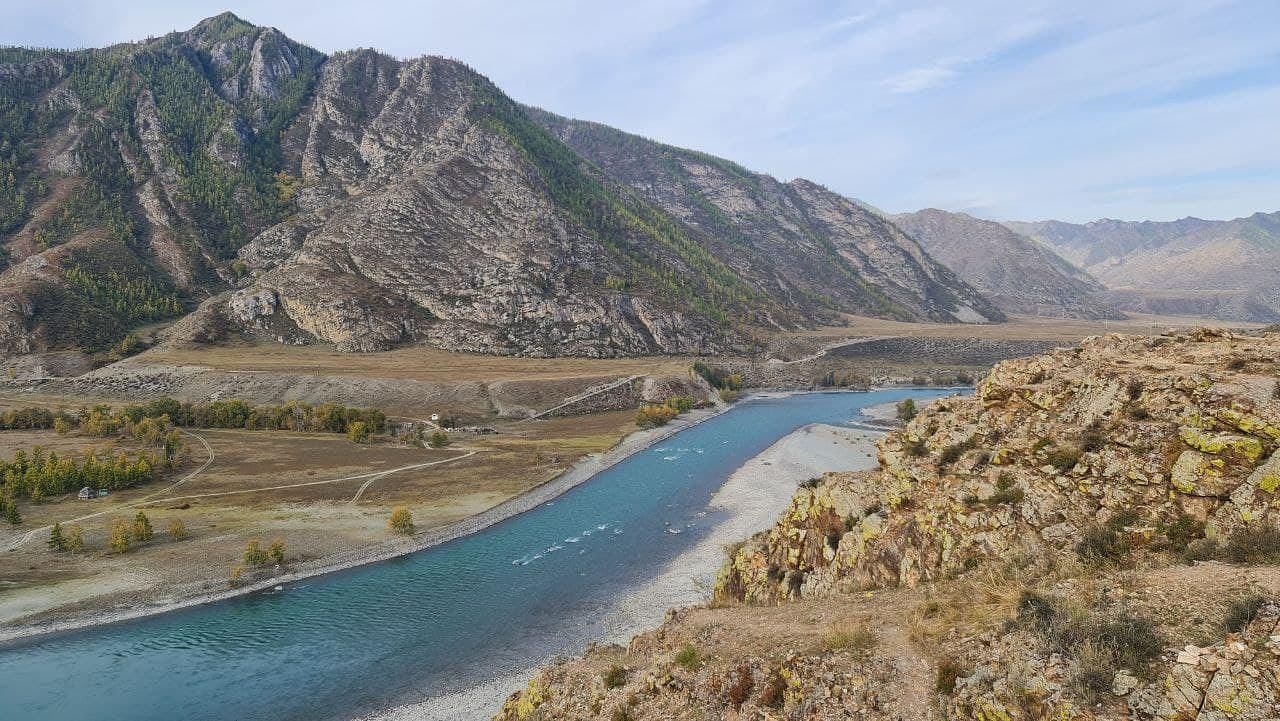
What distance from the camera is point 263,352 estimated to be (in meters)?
154

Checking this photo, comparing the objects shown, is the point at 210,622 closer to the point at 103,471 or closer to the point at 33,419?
the point at 103,471

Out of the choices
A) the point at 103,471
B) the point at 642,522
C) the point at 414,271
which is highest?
the point at 414,271

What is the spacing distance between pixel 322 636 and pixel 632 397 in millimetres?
95907

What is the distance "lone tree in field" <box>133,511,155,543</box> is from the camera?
55.8 metres

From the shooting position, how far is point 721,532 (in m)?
60.2

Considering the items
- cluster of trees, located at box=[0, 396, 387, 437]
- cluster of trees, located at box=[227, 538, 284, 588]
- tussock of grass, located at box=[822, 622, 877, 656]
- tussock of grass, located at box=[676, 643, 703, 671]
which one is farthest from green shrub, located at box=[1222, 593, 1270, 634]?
cluster of trees, located at box=[0, 396, 387, 437]

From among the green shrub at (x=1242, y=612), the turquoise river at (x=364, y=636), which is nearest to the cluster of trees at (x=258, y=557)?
the turquoise river at (x=364, y=636)

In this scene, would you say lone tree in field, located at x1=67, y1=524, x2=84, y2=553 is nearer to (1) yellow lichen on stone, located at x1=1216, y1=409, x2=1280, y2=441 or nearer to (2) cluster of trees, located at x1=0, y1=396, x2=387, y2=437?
(2) cluster of trees, located at x1=0, y1=396, x2=387, y2=437

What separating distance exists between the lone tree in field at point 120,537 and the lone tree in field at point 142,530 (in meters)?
0.43

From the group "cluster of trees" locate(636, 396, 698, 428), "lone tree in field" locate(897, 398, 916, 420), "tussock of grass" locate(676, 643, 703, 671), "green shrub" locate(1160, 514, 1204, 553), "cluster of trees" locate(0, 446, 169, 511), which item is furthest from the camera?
"cluster of trees" locate(636, 396, 698, 428)

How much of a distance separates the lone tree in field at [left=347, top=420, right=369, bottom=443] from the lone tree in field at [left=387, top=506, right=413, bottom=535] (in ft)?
129

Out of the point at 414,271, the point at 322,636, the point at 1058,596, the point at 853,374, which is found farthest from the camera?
the point at 414,271

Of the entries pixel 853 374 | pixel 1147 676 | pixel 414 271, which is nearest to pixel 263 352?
pixel 414 271

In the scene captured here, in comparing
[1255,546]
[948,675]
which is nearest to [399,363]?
[948,675]
